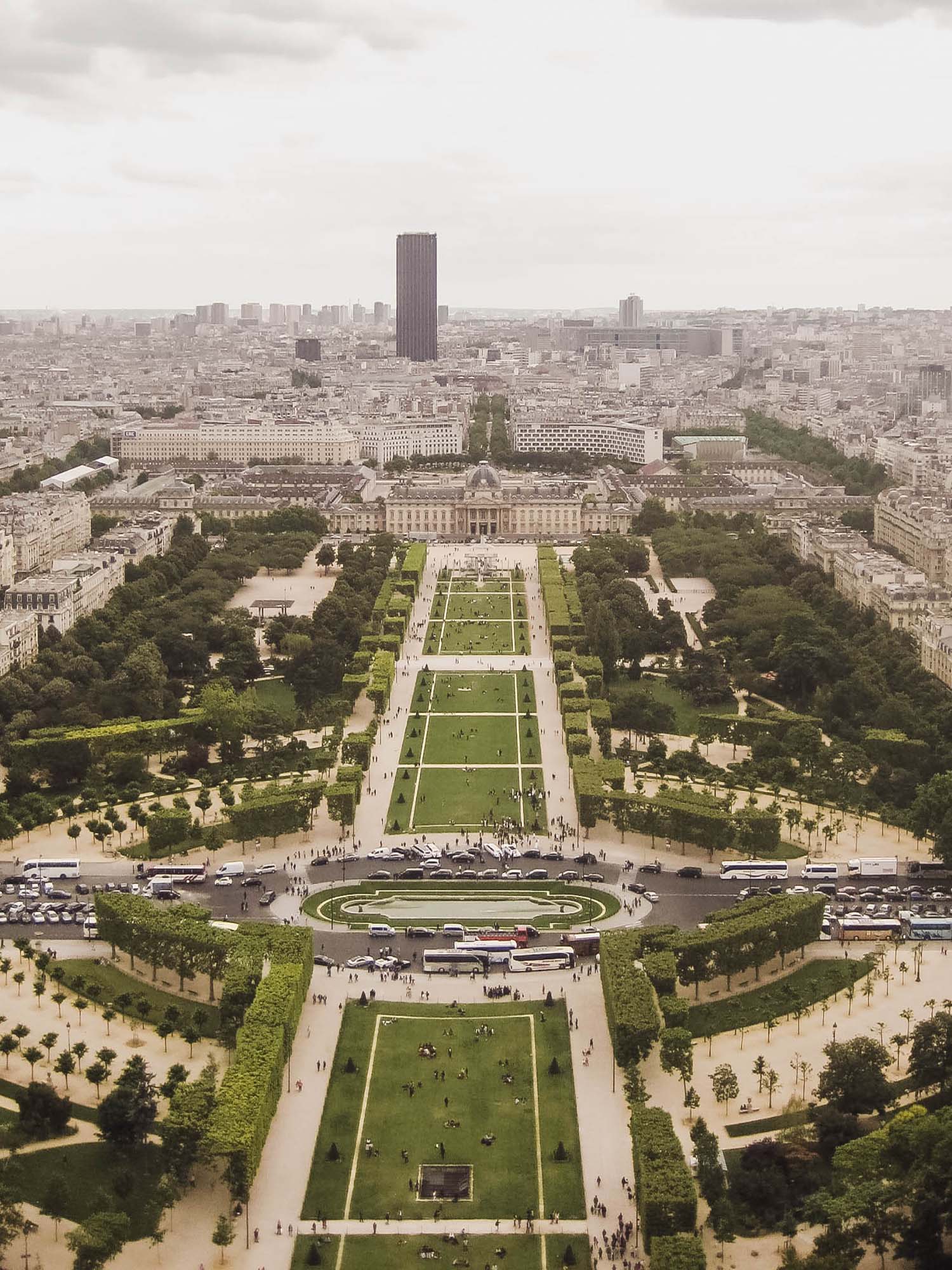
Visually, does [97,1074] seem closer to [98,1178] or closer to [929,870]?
[98,1178]

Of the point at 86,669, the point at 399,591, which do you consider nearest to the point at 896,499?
the point at 399,591

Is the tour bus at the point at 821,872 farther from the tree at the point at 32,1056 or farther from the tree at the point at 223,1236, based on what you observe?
the tree at the point at 223,1236

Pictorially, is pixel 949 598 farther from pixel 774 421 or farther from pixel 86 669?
pixel 774 421

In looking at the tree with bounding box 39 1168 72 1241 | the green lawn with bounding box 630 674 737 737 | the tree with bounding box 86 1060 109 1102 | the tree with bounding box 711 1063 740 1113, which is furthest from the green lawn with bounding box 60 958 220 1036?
the green lawn with bounding box 630 674 737 737

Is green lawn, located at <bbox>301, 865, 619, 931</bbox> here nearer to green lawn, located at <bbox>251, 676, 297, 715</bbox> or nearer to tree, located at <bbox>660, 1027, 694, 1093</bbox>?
tree, located at <bbox>660, 1027, 694, 1093</bbox>

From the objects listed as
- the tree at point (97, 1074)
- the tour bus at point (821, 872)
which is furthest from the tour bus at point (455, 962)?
the tour bus at point (821, 872)
